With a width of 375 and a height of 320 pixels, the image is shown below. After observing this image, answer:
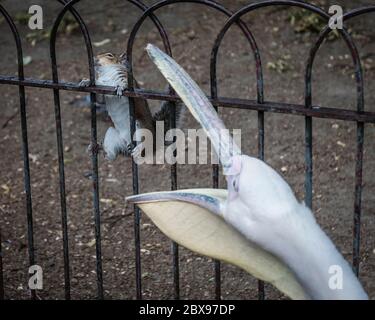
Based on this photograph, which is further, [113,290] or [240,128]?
[240,128]

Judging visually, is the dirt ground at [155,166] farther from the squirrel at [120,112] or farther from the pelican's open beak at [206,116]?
the pelican's open beak at [206,116]

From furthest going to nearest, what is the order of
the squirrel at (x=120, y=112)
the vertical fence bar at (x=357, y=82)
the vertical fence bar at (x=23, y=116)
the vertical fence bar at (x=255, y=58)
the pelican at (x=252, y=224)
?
the squirrel at (x=120, y=112)
the vertical fence bar at (x=23, y=116)
the vertical fence bar at (x=255, y=58)
the vertical fence bar at (x=357, y=82)
the pelican at (x=252, y=224)

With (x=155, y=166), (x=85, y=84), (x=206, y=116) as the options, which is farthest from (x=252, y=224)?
(x=155, y=166)

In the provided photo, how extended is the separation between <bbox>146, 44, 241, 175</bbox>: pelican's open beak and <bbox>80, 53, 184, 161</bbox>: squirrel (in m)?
1.19

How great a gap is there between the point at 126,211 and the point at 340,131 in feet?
5.96

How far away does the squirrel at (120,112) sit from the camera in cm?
367

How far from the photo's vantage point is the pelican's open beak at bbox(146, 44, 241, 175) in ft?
7.13

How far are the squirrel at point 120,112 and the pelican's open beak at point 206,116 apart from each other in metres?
1.19

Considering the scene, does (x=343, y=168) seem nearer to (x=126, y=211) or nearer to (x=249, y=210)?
(x=126, y=211)

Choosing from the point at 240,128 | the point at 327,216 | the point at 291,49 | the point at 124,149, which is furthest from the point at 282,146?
the point at 124,149

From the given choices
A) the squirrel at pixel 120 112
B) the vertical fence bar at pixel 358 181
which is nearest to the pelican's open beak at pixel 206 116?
the vertical fence bar at pixel 358 181

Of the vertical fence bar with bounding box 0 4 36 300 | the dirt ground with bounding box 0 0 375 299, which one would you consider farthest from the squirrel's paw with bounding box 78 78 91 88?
the dirt ground with bounding box 0 0 375 299

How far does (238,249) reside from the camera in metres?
2.24

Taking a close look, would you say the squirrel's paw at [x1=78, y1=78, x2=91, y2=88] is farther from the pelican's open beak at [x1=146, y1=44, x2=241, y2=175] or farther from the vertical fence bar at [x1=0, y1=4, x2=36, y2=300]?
the pelican's open beak at [x1=146, y1=44, x2=241, y2=175]
